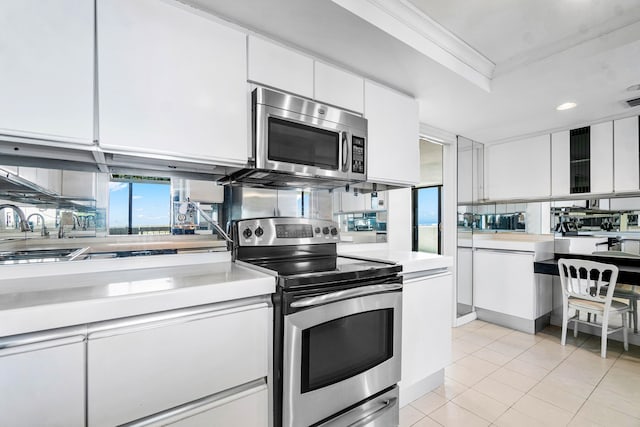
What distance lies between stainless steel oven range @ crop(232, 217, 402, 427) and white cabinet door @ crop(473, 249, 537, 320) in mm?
2256

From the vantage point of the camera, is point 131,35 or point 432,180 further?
point 432,180

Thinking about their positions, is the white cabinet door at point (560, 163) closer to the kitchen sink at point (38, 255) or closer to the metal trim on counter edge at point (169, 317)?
the metal trim on counter edge at point (169, 317)

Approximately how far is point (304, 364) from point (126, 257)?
38.8 inches

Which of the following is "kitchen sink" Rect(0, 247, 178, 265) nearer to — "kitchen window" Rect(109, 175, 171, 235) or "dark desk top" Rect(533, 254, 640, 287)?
"kitchen window" Rect(109, 175, 171, 235)

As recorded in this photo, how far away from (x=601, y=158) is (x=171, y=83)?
384 centimetres

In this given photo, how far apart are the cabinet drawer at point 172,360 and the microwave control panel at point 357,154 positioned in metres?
1.05

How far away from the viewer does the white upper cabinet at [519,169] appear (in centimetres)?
341

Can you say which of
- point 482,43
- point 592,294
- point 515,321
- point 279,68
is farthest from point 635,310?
point 279,68

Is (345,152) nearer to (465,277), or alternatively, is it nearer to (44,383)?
(44,383)

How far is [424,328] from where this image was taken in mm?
1959

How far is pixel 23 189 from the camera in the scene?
1.27 m

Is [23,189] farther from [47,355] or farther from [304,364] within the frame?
[304,364]

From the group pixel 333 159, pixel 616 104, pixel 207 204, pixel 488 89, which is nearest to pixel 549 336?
pixel 616 104

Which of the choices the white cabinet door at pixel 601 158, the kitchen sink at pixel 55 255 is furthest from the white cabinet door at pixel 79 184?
the white cabinet door at pixel 601 158
